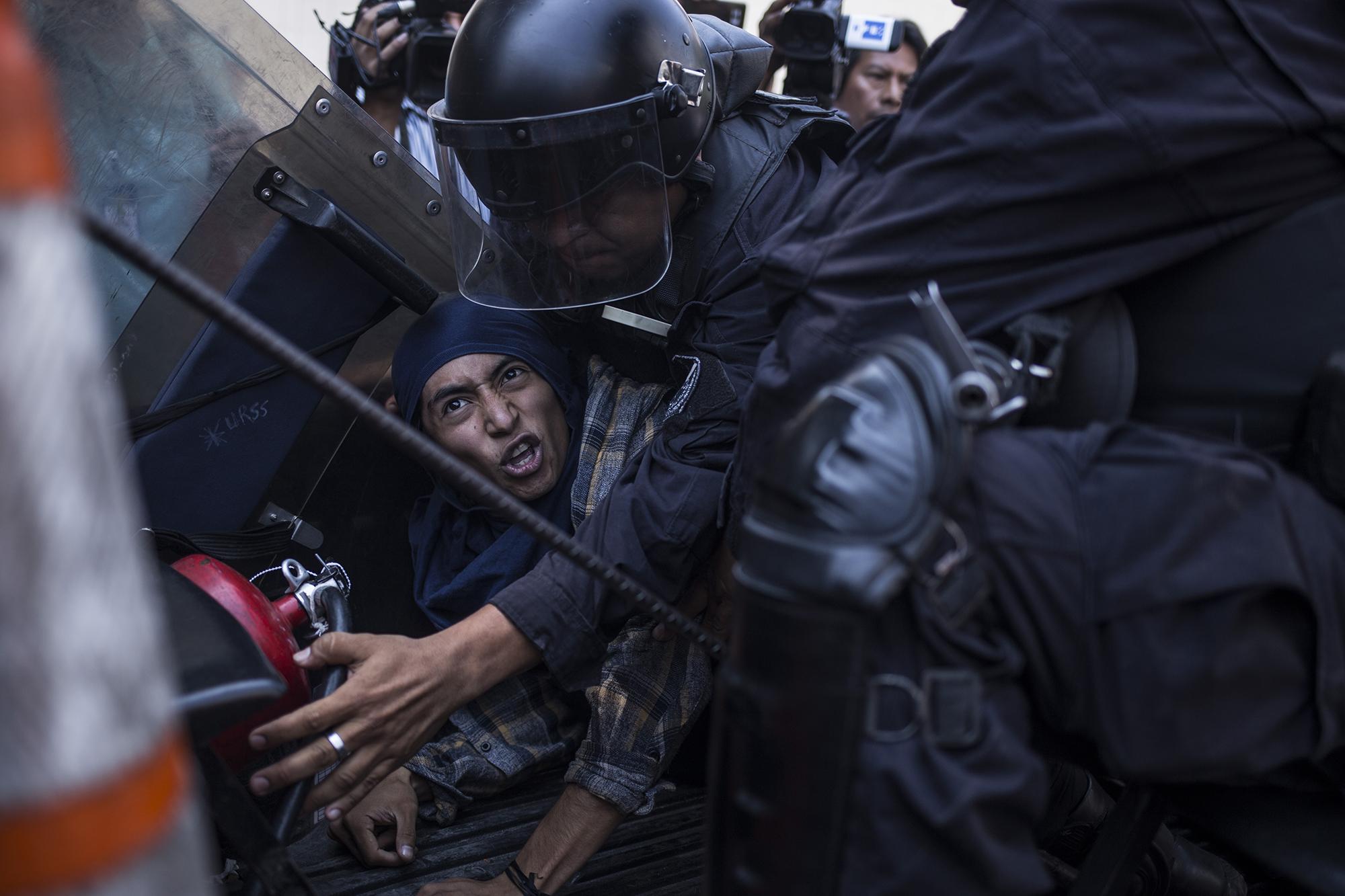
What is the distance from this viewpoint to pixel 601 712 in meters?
1.82

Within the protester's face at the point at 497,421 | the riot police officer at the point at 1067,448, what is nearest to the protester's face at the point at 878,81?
the protester's face at the point at 497,421

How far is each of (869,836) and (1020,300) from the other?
1.66 feet

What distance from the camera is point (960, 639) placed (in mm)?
856

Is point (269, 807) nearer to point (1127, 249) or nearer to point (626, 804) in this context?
point (626, 804)

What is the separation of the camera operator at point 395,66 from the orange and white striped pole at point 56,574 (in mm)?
2506

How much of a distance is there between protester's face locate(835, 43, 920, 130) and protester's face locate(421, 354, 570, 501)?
2.11 meters

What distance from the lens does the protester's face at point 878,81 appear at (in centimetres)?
379

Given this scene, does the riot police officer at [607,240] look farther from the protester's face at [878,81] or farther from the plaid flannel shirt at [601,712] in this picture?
the protester's face at [878,81]

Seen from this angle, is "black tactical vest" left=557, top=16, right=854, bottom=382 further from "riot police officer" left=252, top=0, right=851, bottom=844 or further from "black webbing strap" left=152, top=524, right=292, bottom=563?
"black webbing strap" left=152, top=524, right=292, bottom=563

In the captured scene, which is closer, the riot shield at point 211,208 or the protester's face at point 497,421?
the riot shield at point 211,208

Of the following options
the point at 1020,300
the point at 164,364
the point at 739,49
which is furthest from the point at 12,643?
the point at 739,49

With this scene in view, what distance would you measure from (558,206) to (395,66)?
4.84ft

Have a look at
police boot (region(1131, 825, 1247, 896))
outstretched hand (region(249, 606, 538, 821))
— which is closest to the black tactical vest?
Result: outstretched hand (region(249, 606, 538, 821))

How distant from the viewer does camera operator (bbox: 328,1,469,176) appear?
2859 millimetres
